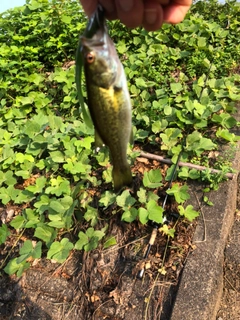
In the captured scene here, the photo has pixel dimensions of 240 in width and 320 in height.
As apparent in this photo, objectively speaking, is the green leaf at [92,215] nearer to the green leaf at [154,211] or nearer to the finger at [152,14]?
the green leaf at [154,211]

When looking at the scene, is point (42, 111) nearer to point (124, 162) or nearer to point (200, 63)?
point (200, 63)

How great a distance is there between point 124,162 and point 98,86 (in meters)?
0.48

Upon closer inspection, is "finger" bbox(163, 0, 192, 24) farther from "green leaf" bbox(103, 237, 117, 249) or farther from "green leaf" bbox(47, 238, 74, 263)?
"green leaf" bbox(47, 238, 74, 263)

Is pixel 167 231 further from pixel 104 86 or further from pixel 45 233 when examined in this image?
pixel 104 86

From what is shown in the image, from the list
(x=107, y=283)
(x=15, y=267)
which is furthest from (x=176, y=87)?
(x=15, y=267)

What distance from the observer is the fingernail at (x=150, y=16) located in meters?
1.57

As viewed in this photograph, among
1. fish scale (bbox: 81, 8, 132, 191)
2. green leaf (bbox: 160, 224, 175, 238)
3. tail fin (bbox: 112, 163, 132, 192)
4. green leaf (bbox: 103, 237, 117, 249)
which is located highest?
fish scale (bbox: 81, 8, 132, 191)

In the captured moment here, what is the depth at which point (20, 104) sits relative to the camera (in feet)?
13.5

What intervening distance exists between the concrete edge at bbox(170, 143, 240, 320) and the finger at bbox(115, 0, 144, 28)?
1.69 metres

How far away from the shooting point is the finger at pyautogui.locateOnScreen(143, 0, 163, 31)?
1569mm

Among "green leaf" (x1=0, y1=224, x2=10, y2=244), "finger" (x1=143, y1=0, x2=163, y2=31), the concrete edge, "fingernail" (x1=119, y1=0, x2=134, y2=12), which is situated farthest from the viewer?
"green leaf" (x1=0, y1=224, x2=10, y2=244)

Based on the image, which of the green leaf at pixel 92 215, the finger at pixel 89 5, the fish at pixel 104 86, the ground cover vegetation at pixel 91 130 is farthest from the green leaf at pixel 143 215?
the finger at pixel 89 5

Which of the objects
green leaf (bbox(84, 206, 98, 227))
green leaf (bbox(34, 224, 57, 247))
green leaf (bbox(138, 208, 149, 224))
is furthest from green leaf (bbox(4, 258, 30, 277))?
green leaf (bbox(138, 208, 149, 224))

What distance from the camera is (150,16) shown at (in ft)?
5.21
